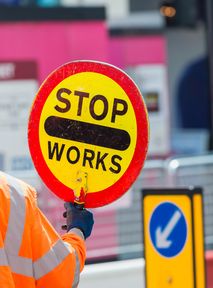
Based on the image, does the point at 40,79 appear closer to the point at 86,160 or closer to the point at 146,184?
the point at 146,184

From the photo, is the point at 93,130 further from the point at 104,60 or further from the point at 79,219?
the point at 104,60


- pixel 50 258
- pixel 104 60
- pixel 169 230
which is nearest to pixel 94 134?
pixel 50 258

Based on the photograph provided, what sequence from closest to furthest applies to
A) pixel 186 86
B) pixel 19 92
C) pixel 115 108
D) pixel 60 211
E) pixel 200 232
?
pixel 115 108
pixel 200 232
pixel 60 211
pixel 19 92
pixel 186 86

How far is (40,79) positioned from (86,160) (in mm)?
6133

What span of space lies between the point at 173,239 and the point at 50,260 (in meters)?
1.84

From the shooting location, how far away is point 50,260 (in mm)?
3277

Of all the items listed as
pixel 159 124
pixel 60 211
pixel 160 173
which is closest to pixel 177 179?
pixel 160 173

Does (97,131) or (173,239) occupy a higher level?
(97,131)

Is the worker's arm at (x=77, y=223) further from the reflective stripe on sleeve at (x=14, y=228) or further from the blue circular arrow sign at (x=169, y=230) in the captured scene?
the blue circular arrow sign at (x=169, y=230)

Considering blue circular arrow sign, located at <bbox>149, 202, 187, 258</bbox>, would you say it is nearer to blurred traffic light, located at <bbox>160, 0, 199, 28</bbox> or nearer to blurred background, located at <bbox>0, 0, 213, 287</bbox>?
blurred background, located at <bbox>0, 0, 213, 287</bbox>

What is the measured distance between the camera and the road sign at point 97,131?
3.50 meters

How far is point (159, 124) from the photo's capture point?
12.7 meters

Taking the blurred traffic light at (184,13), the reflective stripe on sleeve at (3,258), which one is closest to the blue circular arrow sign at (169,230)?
the reflective stripe on sleeve at (3,258)

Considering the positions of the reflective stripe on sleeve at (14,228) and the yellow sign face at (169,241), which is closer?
the reflective stripe on sleeve at (14,228)
